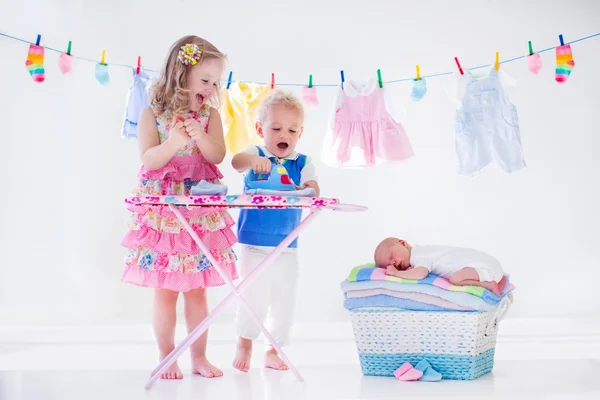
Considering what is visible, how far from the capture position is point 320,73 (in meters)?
4.51

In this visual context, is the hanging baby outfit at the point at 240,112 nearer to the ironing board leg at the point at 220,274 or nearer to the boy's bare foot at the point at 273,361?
the boy's bare foot at the point at 273,361

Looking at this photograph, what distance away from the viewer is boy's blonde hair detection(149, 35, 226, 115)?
267cm

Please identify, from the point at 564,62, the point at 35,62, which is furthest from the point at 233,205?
the point at 564,62

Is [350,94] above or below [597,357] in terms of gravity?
above

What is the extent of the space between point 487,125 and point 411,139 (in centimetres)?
75

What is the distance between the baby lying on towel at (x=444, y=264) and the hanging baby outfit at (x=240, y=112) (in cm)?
122

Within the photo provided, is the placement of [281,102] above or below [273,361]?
above

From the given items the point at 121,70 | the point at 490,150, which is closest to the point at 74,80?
the point at 121,70

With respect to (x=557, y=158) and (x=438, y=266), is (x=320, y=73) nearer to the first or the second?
(x=557, y=158)

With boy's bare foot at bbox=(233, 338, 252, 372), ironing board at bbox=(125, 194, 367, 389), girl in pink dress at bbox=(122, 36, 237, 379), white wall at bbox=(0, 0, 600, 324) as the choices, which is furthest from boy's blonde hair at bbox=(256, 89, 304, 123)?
white wall at bbox=(0, 0, 600, 324)

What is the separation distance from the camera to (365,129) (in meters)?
3.82

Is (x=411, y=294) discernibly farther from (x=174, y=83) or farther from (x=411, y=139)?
(x=411, y=139)

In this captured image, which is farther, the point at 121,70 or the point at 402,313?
the point at 121,70

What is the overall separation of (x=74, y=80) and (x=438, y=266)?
2.49 meters
